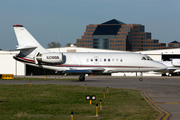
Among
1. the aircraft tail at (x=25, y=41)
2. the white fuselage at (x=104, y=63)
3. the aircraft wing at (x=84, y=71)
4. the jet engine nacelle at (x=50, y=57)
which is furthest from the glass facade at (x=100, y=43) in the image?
the jet engine nacelle at (x=50, y=57)

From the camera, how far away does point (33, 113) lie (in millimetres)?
15039

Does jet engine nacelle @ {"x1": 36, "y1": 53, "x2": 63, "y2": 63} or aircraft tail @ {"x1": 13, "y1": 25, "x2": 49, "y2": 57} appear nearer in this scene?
jet engine nacelle @ {"x1": 36, "y1": 53, "x2": 63, "y2": 63}

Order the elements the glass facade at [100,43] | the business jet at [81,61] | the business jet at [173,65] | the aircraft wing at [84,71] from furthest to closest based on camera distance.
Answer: the glass facade at [100,43]
the business jet at [173,65]
the business jet at [81,61]
the aircraft wing at [84,71]

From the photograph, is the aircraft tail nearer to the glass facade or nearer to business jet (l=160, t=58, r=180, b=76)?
business jet (l=160, t=58, r=180, b=76)

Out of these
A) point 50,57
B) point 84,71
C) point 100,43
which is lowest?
point 84,71

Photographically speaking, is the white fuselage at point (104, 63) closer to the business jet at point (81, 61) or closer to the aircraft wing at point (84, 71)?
the business jet at point (81, 61)

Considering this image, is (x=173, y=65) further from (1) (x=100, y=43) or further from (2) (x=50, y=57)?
(1) (x=100, y=43)

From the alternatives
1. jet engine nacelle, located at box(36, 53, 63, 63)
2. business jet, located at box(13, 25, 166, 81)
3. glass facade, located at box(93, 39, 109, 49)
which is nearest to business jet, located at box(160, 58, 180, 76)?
business jet, located at box(13, 25, 166, 81)

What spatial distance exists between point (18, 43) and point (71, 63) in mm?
8772

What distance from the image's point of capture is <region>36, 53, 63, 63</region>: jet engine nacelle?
40.7 metres

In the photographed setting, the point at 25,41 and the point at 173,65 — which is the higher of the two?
the point at 25,41

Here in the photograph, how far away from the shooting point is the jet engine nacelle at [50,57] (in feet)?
133

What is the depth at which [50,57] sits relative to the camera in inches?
1610

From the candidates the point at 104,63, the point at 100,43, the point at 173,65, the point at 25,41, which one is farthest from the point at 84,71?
the point at 100,43
